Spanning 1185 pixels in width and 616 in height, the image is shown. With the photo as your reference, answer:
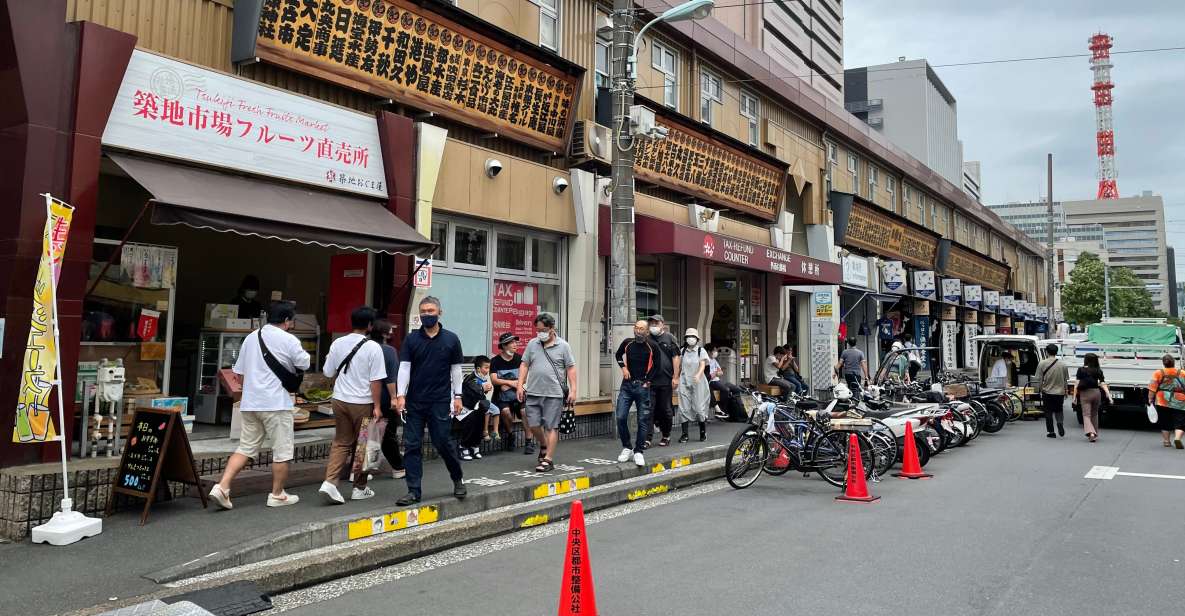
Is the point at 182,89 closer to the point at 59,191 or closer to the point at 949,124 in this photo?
the point at 59,191

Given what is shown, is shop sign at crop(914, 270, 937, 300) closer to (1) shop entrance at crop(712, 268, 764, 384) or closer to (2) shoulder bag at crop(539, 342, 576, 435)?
(1) shop entrance at crop(712, 268, 764, 384)

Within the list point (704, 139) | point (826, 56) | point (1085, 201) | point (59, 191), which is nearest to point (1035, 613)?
point (59, 191)

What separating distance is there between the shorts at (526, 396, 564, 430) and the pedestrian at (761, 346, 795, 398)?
12.9 feet

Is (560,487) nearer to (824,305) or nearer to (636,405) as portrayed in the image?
(636,405)

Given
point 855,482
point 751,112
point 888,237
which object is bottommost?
point 855,482

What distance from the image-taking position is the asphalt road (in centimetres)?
484

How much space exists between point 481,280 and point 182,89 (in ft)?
15.7

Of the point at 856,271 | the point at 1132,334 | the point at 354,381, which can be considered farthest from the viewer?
the point at 856,271

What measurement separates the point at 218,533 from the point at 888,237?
929 inches

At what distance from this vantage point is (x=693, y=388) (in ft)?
40.3

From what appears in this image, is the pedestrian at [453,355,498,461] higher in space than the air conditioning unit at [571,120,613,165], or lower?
lower

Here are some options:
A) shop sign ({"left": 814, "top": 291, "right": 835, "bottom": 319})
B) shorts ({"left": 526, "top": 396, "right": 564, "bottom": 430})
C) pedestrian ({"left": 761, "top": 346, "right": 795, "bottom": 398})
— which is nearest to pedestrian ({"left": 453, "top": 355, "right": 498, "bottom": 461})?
shorts ({"left": 526, "top": 396, "right": 564, "bottom": 430})

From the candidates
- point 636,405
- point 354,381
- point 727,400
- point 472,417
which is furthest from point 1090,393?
point 354,381

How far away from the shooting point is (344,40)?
9.28 metres
